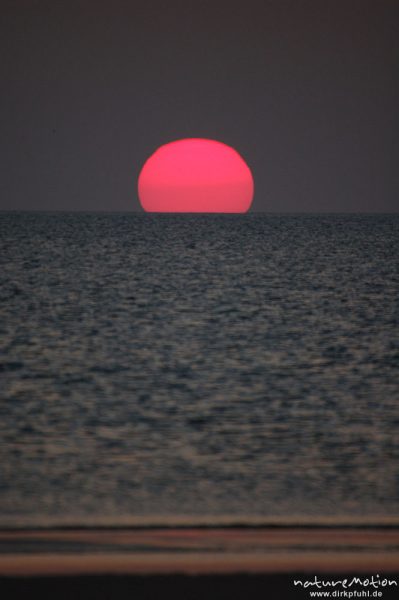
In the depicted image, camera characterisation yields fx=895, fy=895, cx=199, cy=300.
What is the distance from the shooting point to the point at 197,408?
13.9 meters

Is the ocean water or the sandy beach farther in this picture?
the ocean water

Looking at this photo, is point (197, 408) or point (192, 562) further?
point (197, 408)

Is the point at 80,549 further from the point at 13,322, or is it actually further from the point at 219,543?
the point at 13,322

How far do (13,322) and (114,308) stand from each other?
634 cm

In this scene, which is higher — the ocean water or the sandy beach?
the sandy beach

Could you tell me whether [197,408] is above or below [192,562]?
below

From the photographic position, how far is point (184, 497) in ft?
28.5

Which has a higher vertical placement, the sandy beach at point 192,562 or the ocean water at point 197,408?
the sandy beach at point 192,562

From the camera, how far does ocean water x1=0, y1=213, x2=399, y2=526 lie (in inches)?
340

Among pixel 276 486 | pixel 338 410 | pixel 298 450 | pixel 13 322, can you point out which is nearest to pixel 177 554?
pixel 276 486

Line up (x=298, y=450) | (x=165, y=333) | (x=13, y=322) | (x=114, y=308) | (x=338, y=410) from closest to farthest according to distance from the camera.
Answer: (x=298, y=450)
(x=338, y=410)
(x=165, y=333)
(x=13, y=322)
(x=114, y=308)

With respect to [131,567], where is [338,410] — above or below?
below

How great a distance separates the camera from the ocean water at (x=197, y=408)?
864 centimetres

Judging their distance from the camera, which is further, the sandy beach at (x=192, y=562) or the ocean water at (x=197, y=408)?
the ocean water at (x=197, y=408)
